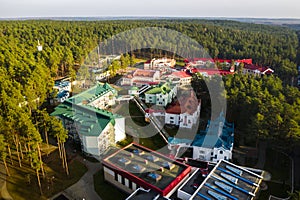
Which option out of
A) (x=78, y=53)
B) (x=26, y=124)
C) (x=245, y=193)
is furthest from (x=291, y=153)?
(x=78, y=53)

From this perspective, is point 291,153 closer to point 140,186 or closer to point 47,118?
point 140,186

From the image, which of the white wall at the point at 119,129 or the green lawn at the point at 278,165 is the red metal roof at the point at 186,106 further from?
the green lawn at the point at 278,165

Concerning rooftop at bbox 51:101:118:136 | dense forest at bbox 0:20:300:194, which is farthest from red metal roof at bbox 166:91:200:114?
rooftop at bbox 51:101:118:136

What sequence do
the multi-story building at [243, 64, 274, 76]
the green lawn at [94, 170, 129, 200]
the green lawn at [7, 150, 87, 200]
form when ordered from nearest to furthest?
the green lawn at [94, 170, 129, 200] → the green lawn at [7, 150, 87, 200] → the multi-story building at [243, 64, 274, 76]

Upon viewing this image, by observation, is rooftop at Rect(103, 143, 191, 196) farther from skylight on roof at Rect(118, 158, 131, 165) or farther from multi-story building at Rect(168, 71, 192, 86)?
multi-story building at Rect(168, 71, 192, 86)

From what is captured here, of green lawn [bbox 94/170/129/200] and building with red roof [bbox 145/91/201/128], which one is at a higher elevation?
building with red roof [bbox 145/91/201/128]

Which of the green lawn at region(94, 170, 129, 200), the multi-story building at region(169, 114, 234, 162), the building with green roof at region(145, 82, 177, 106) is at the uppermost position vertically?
the building with green roof at region(145, 82, 177, 106)

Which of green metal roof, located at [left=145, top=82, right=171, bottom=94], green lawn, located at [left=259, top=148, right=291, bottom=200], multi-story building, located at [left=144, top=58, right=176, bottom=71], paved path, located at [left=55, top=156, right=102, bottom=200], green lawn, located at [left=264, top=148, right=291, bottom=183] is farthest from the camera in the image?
multi-story building, located at [left=144, top=58, right=176, bottom=71]
